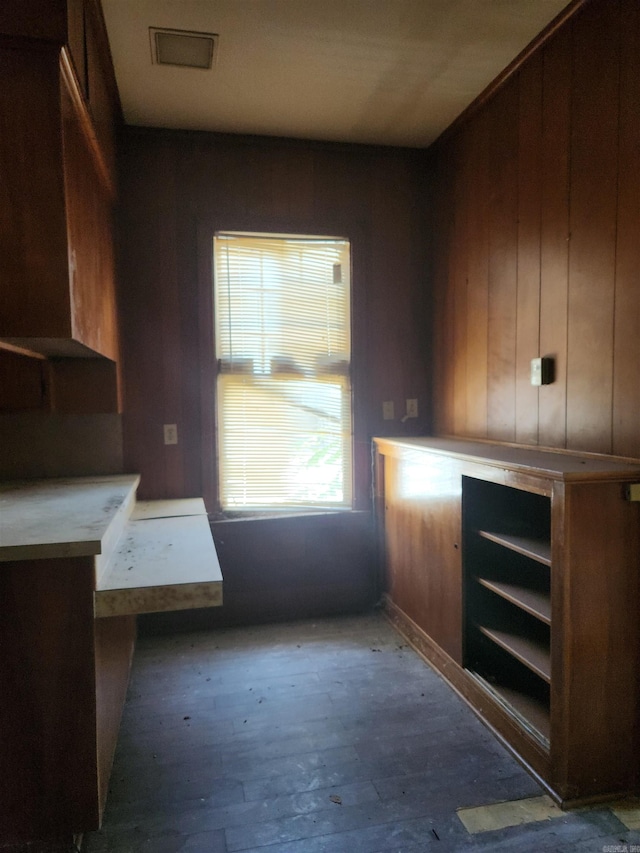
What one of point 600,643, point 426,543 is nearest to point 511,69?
point 426,543

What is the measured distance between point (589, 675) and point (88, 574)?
4.81 feet

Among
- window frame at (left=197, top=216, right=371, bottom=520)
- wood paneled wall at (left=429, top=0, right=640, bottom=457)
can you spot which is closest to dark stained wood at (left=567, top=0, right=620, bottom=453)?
wood paneled wall at (left=429, top=0, right=640, bottom=457)

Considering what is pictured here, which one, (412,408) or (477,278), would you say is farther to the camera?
(412,408)

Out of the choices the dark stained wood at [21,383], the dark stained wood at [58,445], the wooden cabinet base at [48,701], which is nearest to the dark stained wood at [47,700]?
the wooden cabinet base at [48,701]

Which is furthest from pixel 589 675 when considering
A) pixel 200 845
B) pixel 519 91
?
pixel 519 91

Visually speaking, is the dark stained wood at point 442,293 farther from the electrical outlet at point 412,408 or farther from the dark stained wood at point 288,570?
the dark stained wood at point 288,570

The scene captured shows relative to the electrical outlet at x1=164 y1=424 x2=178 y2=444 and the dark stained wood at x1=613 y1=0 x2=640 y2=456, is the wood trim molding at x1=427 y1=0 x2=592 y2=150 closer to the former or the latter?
the dark stained wood at x1=613 y1=0 x2=640 y2=456

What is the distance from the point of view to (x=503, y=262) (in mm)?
2480

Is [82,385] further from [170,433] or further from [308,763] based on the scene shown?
[308,763]

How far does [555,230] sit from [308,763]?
2.14 meters

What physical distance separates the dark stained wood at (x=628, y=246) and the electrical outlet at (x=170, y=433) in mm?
2081

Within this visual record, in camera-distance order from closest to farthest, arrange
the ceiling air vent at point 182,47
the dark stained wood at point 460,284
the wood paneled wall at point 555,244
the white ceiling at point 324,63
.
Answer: the wood paneled wall at point 555,244
the white ceiling at point 324,63
the ceiling air vent at point 182,47
the dark stained wood at point 460,284

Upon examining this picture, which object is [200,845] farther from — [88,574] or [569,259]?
[569,259]

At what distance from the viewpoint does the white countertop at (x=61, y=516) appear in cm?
139
